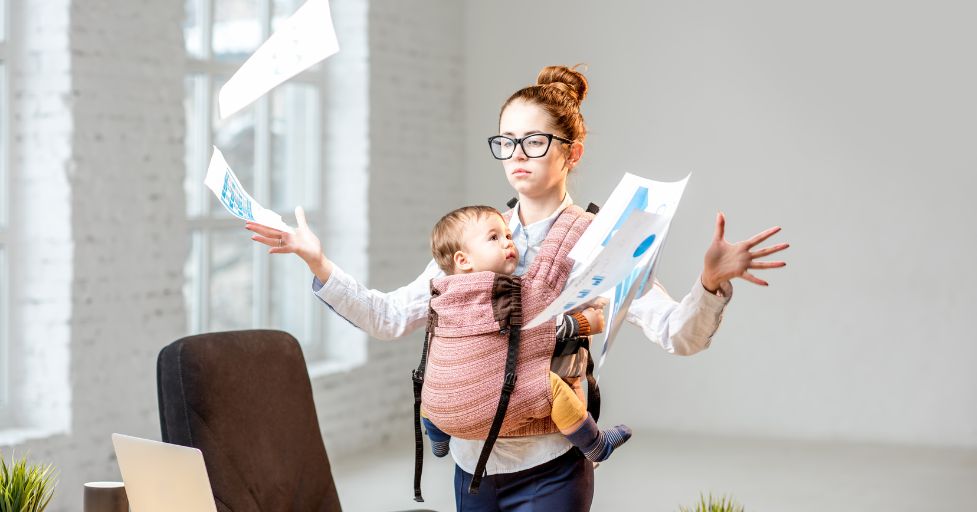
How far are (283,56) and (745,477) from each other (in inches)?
153

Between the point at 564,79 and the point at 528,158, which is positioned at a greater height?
the point at 564,79

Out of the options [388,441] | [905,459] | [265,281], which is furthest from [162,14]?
[905,459]

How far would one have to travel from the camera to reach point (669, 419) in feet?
21.2

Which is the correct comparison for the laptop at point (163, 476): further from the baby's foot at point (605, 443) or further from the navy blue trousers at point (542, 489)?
the baby's foot at point (605, 443)

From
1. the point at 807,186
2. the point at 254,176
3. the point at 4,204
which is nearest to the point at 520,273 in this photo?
the point at 4,204

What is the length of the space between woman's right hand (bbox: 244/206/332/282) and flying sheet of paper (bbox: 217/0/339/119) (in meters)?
0.22

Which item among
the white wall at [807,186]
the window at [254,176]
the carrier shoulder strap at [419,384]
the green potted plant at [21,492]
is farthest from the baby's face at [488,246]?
the white wall at [807,186]

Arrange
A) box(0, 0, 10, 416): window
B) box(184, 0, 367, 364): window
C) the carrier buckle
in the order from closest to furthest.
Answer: the carrier buckle, box(0, 0, 10, 416): window, box(184, 0, 367, 364): window

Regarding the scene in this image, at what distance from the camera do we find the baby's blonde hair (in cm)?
199

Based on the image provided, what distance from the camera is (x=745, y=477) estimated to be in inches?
206

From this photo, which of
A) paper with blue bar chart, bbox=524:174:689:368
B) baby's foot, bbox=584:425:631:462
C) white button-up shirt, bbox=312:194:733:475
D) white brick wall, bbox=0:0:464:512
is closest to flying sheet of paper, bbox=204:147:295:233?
white button-up shirt, bbox=312:194:733:475

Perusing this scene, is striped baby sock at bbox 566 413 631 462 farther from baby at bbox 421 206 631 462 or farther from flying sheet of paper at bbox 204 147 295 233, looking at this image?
flying sheet of paper at bbox 204 147 295 233

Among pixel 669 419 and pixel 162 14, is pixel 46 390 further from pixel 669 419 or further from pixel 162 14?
pixel 669 419

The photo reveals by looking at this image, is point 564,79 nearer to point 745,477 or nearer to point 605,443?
point 605,443
